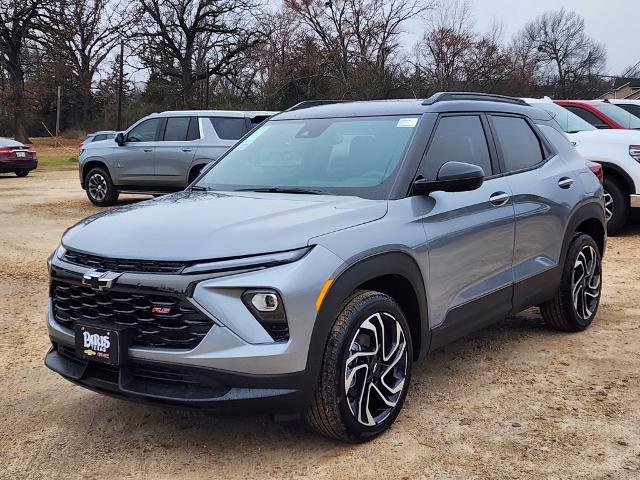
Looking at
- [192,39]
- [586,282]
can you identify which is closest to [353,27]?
[192,39]

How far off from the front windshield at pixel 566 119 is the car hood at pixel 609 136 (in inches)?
11.6

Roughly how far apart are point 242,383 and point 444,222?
5.03 feet

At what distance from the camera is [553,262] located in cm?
486

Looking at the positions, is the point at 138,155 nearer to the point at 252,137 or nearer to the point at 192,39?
the point at 252,137

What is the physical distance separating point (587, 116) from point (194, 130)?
23.2ft

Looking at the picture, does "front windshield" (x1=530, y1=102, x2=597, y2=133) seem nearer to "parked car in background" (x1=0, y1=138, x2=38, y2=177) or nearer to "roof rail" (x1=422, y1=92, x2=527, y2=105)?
"roof rail" (x1=422, y1=92, x2=527, y2=105)

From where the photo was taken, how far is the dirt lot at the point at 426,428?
10.3 feet

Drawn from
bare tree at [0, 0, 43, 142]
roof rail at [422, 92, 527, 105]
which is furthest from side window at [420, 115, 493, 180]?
bare tree at [0, 0, 43, 142]

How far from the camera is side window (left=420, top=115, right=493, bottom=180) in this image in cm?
401

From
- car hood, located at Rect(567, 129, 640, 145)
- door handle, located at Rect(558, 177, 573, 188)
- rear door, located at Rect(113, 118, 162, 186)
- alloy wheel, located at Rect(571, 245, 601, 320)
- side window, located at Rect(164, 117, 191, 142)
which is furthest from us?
rear door, located at Rect(113, 118, 162, 186)

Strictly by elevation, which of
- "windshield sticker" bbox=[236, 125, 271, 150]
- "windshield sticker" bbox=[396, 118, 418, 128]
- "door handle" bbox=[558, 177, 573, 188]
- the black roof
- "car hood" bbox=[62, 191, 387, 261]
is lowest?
"car hood" bbox=[62, 191, 387, 261]

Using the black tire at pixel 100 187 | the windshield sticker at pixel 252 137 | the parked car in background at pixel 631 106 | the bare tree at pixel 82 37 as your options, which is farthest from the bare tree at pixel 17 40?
the windshield sticker at pixel 252 137

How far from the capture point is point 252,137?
15.9 ft

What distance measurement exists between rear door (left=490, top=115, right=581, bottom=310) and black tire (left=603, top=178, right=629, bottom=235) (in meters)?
4.78
